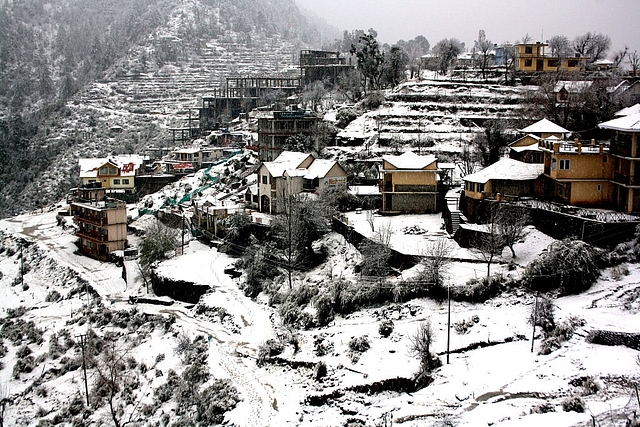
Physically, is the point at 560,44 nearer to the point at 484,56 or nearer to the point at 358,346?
the point at 484,56

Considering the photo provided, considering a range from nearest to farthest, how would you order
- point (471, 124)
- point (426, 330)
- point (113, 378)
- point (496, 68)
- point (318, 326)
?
point (426, 330), point (113, 378), point (318, 326), point (471, 124), point (496, 68)

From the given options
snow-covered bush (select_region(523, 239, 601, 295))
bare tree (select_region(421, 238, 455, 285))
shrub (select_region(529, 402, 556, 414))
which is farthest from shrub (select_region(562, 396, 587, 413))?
bare tree (select_region(421, 238, 455, 285))

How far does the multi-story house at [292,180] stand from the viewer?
134 feet

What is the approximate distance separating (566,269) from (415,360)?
6805 millimetres

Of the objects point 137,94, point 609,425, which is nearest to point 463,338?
point 609,425

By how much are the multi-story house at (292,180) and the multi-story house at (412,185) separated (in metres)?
4.40

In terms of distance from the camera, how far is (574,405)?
18312 mm

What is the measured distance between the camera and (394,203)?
37.8 m

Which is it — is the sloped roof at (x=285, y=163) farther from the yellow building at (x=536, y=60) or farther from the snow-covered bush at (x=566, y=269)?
the yellow building at (x=536, y=60)

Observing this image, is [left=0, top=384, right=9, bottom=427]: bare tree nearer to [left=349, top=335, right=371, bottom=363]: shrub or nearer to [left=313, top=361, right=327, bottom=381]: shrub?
[left=313, top=361, right=327, bottom=381]: shrub

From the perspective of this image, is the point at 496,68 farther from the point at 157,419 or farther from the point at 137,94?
the point at 137,94

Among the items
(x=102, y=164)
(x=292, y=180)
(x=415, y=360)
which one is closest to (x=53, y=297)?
(x=292, y=180)

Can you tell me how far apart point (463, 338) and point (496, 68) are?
42708mm

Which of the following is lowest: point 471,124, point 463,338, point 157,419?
point 157,419
